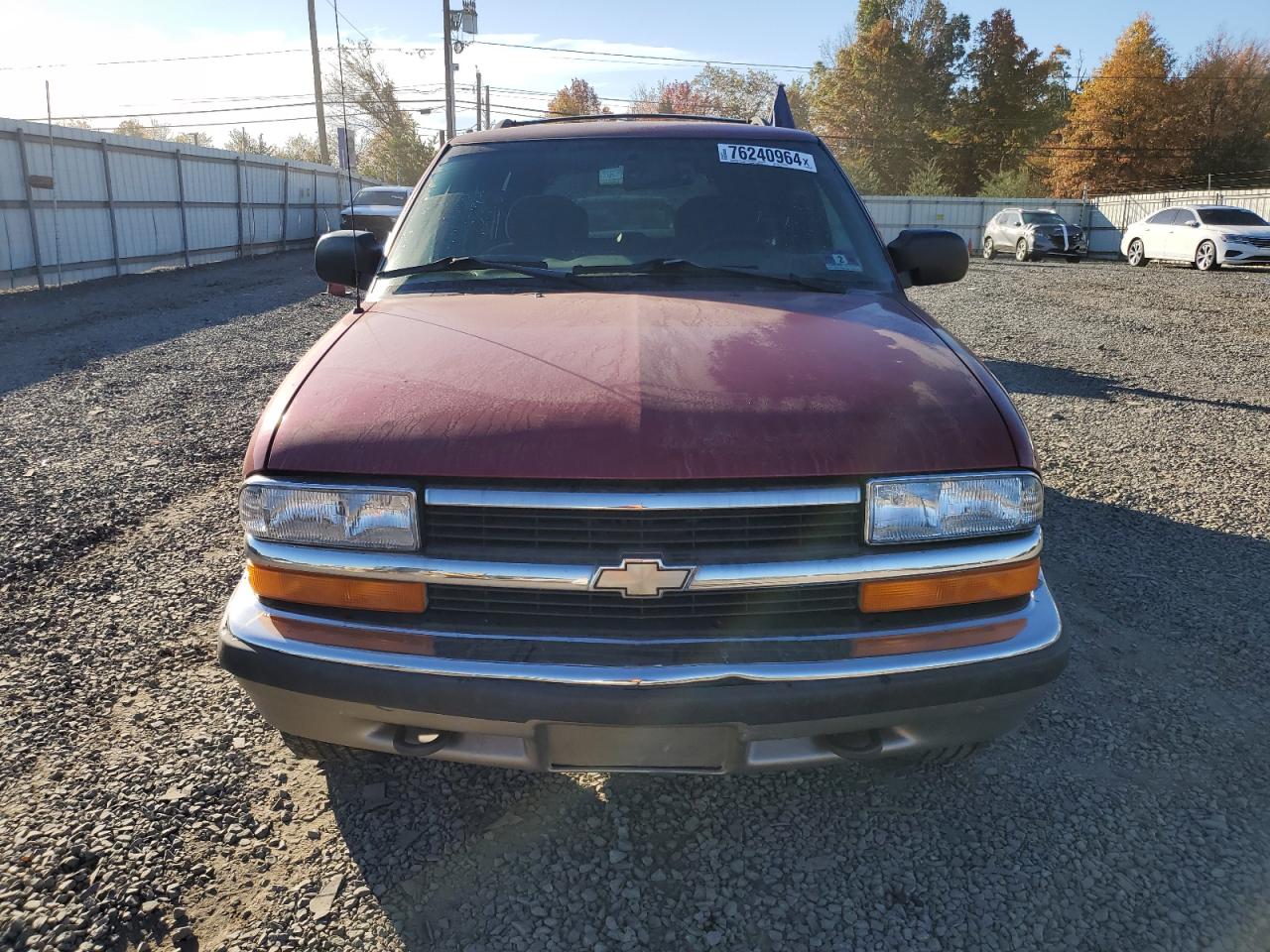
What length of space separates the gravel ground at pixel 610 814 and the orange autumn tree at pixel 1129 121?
4818 centimetres

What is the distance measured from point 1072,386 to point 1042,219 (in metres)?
20.7

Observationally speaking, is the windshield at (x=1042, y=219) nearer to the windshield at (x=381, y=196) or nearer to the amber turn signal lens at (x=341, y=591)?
the windshield at (x=381, y=196)

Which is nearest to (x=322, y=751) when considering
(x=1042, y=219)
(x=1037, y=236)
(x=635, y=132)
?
(x=635, y=132)

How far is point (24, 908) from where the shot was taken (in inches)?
80.9

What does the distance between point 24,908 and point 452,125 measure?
37237 mm

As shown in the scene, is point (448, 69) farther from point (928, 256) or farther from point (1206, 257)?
point (928, 256)

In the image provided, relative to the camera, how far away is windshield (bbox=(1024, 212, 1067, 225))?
25.8 metres

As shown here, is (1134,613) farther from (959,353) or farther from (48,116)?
(48,116)

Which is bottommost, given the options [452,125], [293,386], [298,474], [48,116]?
[298,474]

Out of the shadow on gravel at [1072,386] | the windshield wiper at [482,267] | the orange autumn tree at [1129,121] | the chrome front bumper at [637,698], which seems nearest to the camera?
the chrome front bumper at [637,698]

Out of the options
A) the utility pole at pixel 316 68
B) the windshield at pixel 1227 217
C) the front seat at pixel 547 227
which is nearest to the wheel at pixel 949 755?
the front seat at pixel 547 227

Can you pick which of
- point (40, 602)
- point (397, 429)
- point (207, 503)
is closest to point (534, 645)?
point (397, 429)

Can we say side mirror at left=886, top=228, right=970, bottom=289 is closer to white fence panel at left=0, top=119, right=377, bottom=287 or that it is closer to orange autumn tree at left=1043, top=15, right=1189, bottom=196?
white fence panel at left=0, top=119, right=377, bottom=287

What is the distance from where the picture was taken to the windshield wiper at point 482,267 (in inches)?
115
